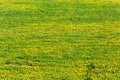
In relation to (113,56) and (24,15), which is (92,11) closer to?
(24,15)

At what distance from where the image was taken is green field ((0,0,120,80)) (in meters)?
13.4

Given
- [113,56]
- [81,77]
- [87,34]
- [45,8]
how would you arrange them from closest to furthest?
1. [81,77]
2. [113,56]
3. [87,34]
4. [45,8]

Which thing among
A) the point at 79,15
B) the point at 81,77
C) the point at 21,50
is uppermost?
the point at 79,15

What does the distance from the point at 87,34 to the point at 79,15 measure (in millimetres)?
3368

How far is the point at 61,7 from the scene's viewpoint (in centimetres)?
2216

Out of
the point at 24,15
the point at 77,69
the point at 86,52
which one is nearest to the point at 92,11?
the point at 24,15

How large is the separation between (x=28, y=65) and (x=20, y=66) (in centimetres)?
36

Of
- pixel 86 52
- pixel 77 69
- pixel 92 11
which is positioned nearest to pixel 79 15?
pixel 92 11

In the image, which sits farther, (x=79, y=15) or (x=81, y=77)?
(x=79, y=15)

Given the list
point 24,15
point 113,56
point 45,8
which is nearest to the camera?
point 113,56

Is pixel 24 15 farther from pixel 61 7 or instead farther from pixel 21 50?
pixel 21 50

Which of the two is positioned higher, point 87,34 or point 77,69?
point 87,34

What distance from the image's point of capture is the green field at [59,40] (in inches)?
526

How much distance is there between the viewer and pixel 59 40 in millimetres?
16359
